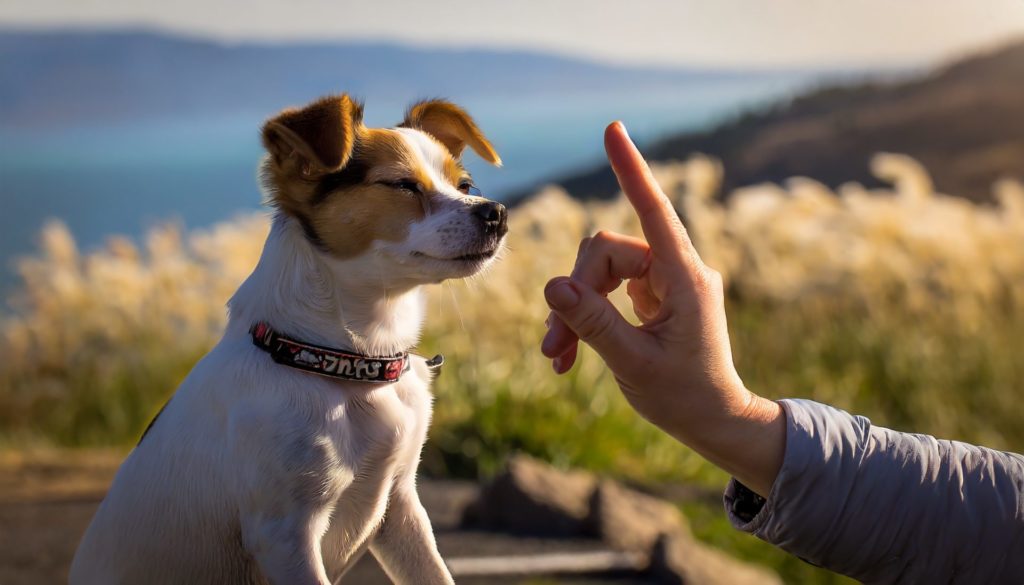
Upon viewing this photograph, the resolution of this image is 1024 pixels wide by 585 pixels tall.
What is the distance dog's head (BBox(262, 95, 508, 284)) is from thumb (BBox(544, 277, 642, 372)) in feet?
1.20

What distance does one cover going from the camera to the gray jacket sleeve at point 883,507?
197 cm

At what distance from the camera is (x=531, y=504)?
4531mm

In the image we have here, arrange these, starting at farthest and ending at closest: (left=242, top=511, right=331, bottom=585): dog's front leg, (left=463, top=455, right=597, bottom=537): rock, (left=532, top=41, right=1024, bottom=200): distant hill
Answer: (left=532, top=41, right=1024, bottom=200): distant hill < (left=463, top=455, right=597, bottom=537): rock < (left=242, top=511, right=331, bottom=585): dog's front leg

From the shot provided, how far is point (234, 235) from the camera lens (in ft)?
21.9

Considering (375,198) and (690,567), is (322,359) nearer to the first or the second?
(375,198)

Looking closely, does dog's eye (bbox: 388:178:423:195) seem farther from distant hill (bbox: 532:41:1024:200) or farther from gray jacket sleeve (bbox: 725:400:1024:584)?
distant hill (bbox: 532:41:1024:200)

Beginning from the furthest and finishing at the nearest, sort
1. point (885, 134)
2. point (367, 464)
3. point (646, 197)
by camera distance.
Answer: point (885, 134) → point (367, 464) → point (646, 197)

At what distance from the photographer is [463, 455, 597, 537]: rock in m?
4.51

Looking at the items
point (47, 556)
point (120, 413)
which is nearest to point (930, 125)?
point (120, 413)

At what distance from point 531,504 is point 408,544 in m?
2.47

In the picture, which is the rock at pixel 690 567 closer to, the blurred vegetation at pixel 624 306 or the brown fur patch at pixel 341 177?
the blurred vegetation at pixel 624 306

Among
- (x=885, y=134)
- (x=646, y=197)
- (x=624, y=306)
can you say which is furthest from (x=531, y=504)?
(x=885, y=134)

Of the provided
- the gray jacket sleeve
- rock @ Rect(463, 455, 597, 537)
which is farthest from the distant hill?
the gray jacket sleeve

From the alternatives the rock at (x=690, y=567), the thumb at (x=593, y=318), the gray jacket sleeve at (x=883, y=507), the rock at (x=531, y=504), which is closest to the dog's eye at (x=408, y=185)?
the thumb at (x=593, y=318)
